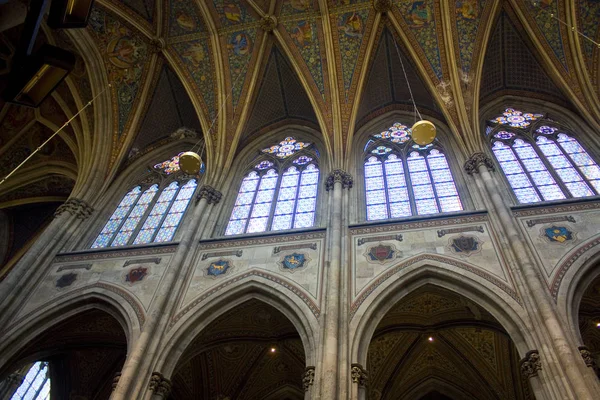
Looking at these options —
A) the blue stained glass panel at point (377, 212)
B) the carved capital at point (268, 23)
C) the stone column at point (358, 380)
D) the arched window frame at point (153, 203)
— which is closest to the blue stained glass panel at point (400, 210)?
the blue stained glass panel at point (377, 212)

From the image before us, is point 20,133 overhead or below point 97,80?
below

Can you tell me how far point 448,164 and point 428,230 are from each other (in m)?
3.89

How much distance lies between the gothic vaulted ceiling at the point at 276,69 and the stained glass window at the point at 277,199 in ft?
3.50

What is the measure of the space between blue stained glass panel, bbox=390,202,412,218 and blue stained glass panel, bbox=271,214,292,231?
2.67 m

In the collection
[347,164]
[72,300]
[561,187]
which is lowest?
[72,300]

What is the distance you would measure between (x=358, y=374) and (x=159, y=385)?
353 centimetres

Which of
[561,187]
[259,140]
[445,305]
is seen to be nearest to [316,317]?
[445,305]

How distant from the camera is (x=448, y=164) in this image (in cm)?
1400

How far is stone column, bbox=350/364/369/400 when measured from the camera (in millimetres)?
7832

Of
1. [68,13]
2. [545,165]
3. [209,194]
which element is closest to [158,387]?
[209,194]

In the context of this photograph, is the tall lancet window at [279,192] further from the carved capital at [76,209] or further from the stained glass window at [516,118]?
the stained glass window at [516,118]

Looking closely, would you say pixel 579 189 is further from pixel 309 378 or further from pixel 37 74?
pixel 37 74

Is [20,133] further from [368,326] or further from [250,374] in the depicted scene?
[368,326]

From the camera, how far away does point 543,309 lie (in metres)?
8.09
